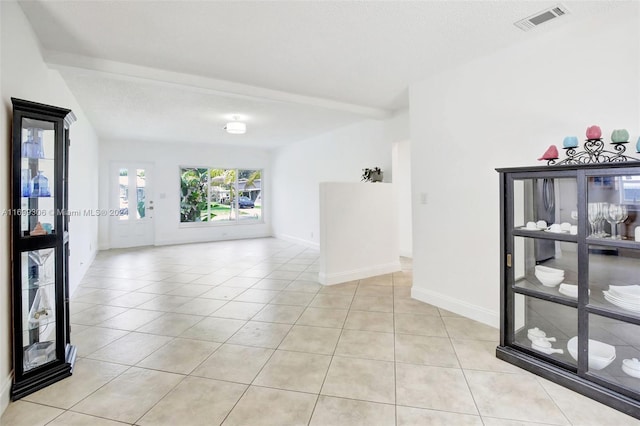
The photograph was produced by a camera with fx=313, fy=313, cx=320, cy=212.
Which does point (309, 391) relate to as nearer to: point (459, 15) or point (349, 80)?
point (459, 15)

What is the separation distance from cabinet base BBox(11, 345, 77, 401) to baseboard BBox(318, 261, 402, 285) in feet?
9.05

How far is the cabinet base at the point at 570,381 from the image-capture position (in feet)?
5.81

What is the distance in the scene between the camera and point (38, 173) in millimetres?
2145

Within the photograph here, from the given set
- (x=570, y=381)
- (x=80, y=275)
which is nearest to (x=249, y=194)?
(x=80, y=275)

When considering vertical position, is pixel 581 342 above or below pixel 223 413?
above

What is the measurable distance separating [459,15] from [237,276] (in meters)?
4.19

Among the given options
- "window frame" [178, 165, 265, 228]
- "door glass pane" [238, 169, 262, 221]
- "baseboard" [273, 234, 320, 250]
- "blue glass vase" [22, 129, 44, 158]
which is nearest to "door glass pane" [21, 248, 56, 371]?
"blue glass vase" [22, 129, 44, 158]

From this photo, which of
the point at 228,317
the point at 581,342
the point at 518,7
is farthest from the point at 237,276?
the point at 518,7

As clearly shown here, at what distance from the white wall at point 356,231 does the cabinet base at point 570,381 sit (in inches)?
90.8

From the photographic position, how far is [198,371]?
7.36 ft

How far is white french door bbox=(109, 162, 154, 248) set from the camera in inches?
292

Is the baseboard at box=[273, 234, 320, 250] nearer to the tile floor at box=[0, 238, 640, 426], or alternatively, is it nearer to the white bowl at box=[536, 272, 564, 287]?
the tile floor at box=[0, 238, 640, 426]

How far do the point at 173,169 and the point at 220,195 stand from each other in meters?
1.39

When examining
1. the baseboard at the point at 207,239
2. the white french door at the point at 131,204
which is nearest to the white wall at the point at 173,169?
the baseboard at the point at 207,239
